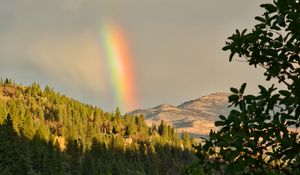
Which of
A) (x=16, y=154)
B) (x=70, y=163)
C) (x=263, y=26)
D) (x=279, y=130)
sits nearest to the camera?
(x=279, y=130)

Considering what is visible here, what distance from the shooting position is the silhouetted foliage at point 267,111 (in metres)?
7.59

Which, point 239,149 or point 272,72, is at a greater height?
point 272,72

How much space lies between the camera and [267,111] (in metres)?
8.05

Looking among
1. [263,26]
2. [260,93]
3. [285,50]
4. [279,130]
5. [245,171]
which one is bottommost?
[245,171]

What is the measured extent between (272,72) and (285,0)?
1.28 meters

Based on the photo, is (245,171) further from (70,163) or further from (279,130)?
(70,163)

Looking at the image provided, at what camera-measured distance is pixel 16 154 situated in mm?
118438

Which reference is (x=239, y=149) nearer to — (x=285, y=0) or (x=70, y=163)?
(x=285, y=0)

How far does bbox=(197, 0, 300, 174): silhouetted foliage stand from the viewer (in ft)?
24.9

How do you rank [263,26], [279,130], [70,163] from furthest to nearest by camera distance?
[70,163] < [263,26] < [279,130]

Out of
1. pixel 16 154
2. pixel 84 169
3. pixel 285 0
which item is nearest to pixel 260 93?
pixel 285 0

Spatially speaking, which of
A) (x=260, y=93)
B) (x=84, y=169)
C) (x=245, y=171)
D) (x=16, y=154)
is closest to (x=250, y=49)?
(x=260, y=93)

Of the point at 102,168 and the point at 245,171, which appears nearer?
the point at 245,171

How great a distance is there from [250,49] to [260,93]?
1059 mm
